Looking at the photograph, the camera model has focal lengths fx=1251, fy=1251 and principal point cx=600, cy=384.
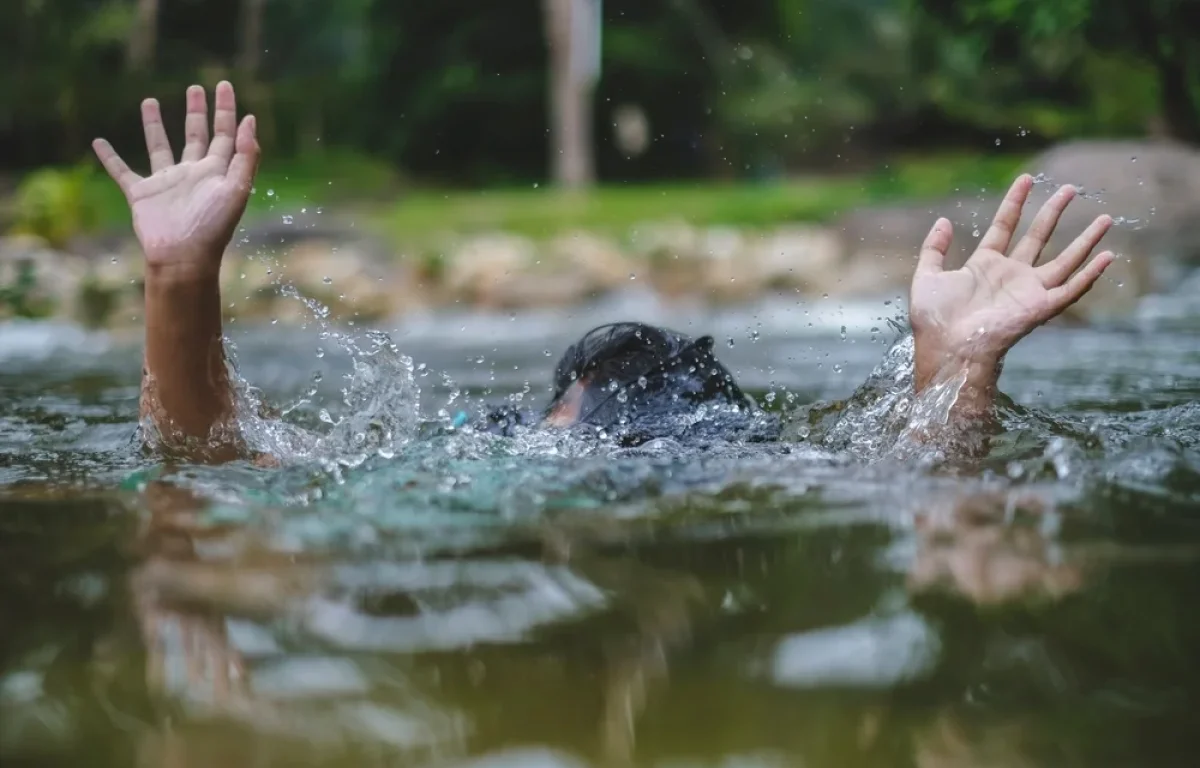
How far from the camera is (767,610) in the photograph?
6.36 ft

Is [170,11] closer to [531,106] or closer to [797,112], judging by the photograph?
[531,106]

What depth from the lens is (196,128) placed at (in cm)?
340

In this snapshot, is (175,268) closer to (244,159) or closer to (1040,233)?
(244,159)

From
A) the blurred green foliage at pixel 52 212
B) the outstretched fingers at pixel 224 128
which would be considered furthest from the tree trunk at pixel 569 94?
the outstretched fingers at pixel 224 128

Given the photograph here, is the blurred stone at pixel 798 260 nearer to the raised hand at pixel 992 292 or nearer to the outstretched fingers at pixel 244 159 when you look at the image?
the raised hand at pixel 992 292

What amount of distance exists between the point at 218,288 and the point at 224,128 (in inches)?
18.4

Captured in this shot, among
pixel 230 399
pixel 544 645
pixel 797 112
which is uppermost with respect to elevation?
pixel 797 112

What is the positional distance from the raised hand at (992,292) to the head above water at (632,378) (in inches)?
26.3

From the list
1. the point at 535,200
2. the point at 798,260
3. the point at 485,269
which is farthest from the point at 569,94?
the point at 798,260

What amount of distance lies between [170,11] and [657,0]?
35.7ft

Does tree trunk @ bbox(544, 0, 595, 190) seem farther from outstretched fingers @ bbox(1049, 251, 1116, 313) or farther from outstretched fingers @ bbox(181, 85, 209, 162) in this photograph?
outstretched fingers @ bbox(1049, 251, 1116, 313)

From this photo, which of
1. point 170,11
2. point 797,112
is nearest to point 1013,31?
point 797,112

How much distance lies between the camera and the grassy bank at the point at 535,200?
51.0ft

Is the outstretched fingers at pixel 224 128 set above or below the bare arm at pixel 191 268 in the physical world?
above
